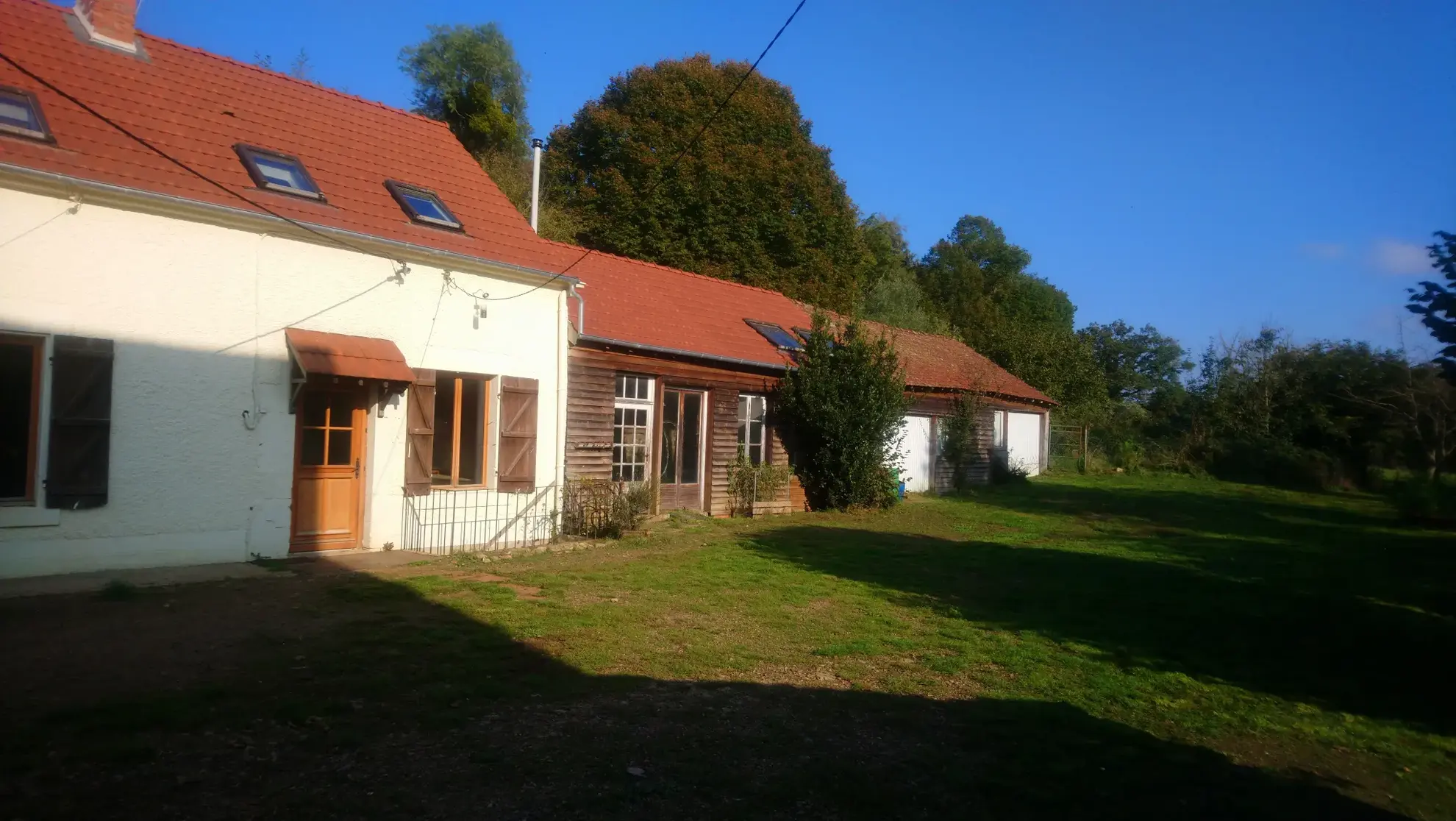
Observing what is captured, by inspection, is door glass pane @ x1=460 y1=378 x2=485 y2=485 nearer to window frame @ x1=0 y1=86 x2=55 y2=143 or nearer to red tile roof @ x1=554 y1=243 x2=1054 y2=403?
red tile roof @ x1=554 y1=243 x2=1054 y2=403

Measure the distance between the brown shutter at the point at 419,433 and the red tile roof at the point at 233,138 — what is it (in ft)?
5.65

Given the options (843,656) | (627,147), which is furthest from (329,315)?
(627,147)

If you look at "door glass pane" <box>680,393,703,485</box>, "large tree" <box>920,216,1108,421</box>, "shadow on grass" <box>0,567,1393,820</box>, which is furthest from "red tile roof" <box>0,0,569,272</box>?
"large tree" <box>920,216,1108,421</box>

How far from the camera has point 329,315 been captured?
34.4 feet

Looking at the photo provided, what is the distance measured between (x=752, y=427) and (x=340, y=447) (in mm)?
8136

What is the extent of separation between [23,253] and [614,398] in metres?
7.76

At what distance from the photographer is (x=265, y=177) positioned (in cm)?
1048

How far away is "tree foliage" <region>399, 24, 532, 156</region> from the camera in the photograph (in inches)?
1056

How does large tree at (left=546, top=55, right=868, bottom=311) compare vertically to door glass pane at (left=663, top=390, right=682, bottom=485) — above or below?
above

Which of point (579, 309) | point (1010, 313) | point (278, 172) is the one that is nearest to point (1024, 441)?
point (579, 309)

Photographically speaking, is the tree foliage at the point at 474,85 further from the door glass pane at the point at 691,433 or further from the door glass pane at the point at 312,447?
the door glass pane at the point at 312,447

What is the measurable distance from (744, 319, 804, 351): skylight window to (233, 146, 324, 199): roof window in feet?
31.3

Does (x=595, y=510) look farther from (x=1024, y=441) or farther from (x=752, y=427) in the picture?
(x=1024, y=441)

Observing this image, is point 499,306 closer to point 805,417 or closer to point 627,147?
point 805,417
